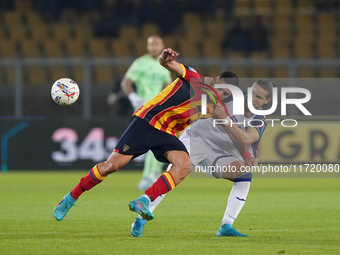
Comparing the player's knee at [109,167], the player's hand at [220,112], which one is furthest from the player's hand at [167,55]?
the player's knee at [109,167]

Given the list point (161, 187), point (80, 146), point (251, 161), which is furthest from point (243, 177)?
point (80, 146)

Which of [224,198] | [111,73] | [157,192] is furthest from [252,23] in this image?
[157,192]

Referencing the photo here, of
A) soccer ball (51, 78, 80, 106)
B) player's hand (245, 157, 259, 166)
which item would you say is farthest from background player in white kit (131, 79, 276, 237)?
soccer ball (51, 78, 80, 106)

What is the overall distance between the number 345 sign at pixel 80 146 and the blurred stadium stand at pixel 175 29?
357 centimetres

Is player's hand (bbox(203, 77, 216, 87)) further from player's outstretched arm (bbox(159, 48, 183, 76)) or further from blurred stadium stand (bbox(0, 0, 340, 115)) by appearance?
blurred stadium stand (bbox(0, 0, 340, 115))

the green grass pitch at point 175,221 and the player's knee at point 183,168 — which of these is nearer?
the green grass pitch at point 175,221

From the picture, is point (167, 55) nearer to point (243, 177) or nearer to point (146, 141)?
point (146, 141)

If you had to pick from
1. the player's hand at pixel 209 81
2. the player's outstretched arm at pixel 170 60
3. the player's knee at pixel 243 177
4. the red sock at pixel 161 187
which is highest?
the player's outstretched arm at pixel 170 60

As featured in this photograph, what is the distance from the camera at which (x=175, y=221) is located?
6.70 metres

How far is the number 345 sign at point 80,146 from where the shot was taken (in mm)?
12969

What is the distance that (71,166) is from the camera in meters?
13.0

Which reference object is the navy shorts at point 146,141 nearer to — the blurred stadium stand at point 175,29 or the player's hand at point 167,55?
the player's hand at point 167,55

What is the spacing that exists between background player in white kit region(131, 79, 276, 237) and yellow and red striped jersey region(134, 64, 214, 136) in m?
0.24

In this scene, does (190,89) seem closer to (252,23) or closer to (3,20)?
(252,23)
